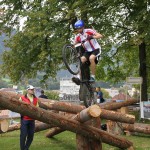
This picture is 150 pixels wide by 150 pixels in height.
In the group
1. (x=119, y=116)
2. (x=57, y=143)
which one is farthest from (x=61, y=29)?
(x=119, y=116)

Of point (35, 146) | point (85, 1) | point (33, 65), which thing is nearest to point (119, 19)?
point (85, 1)

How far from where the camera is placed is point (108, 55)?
80.5ft

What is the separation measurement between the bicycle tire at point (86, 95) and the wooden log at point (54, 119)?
0.60 meters

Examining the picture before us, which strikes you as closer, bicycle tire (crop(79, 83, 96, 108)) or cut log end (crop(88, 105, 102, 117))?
cut log end (crop(88, 105, 102, 117))

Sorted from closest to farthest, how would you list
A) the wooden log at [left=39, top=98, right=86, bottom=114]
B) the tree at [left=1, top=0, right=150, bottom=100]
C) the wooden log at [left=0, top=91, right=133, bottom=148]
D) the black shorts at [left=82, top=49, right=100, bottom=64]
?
the wooden log at [left=0, top=91, right=133, bottom=148]
the black shorts at [left=82, top=49, right=100, bottom=64]
the wooden log at [left=39, top=98, right=86, bottom=114]
the tree at [left=1, top=0, right=150, bottom=100]

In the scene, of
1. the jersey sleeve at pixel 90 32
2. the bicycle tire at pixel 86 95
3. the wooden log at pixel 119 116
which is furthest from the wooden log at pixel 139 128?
the jersey sleeve at pixel 90 32

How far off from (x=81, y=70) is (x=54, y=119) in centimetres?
130

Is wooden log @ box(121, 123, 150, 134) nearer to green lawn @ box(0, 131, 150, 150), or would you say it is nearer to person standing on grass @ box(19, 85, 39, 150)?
green lawn @ box(0, 131, 150, 150)

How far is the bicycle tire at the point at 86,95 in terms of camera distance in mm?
8188

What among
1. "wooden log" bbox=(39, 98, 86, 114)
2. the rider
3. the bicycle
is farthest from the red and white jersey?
"wooden log" bbox=(39, 98, 86, 114)

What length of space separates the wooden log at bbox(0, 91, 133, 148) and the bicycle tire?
60cm

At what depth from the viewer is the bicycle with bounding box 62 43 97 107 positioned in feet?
26.8

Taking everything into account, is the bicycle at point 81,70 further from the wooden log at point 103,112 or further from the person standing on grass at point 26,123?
the wooden log at point 103,112

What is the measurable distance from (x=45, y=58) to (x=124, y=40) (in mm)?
5391
